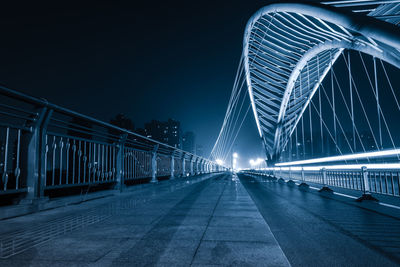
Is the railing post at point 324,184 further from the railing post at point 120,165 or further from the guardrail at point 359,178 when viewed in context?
the railing post at point 120,165

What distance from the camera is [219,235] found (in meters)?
2.67

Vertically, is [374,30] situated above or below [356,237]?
above

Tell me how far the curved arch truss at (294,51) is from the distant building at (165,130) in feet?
293

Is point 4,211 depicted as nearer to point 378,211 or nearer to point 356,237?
point 356,237

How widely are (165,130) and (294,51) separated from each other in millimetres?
115217

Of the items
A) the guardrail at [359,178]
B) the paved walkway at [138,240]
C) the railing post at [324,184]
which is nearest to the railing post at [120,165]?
the paved walkway at [138,240]

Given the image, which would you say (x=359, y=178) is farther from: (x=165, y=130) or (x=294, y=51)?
(x=165, y=130)

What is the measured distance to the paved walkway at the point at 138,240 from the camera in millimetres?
1971

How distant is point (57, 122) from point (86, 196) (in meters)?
1.63

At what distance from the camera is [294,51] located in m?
24.4

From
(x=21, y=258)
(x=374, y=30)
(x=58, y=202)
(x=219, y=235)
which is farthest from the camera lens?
(x=374, y=30)

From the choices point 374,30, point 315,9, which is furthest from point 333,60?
point 374,30

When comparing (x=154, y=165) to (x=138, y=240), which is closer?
(x=138, y=240)

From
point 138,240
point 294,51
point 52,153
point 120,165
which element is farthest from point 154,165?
point 294,51
